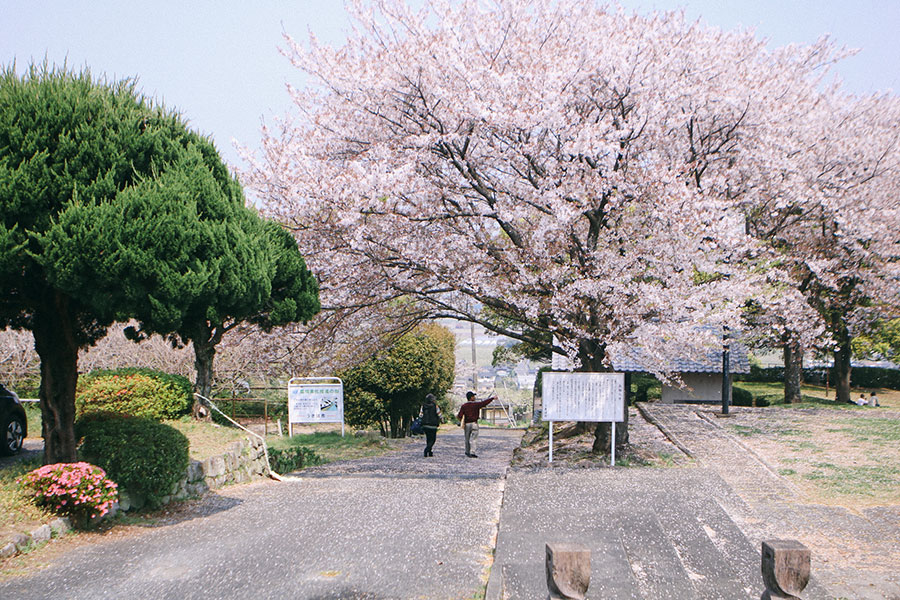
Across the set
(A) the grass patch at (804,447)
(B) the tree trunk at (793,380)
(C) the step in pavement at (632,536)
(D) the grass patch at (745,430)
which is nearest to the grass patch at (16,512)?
(C) the step in pavement at (632,536)

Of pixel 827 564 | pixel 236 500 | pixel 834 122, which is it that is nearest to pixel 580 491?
pixel 827 564

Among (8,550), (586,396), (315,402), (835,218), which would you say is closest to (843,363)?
(835,218)

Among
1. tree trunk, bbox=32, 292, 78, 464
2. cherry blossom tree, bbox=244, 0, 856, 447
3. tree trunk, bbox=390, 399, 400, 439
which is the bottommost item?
tree trunk, bbox=390, 399, 400, 439

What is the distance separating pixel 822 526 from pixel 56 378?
376 inches

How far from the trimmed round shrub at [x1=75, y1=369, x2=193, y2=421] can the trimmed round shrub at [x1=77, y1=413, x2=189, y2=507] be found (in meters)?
2.74

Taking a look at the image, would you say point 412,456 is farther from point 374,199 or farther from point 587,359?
point 374,199

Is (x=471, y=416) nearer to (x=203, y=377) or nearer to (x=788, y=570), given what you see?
(x=203, y=377)

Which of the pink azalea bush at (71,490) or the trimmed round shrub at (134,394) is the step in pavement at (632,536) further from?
the trimmed round shrub at (134,394)

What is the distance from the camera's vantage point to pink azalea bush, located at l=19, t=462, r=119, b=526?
23.1 ft

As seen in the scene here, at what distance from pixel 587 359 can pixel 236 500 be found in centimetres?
699

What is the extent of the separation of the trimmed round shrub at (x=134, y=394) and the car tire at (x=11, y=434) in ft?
4.20

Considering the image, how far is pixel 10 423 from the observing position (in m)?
11.3

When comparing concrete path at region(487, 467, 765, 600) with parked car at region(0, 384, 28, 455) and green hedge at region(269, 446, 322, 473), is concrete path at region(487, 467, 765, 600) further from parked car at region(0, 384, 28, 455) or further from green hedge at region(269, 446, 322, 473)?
parked car at region(0, 384, 28, 455)

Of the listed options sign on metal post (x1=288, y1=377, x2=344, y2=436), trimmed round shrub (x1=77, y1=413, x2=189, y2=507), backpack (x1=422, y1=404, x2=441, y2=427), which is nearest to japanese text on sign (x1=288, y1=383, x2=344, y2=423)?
sign on metal post (x1=288, y1=377, x2=344, y2=436)
